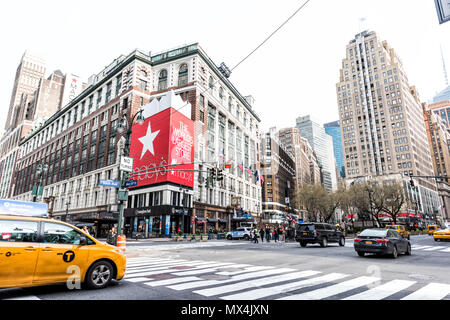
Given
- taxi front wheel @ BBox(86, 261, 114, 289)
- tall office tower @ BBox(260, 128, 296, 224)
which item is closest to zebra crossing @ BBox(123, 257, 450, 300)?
taxi front wheel @ BBox(86, 261, 114, 289)

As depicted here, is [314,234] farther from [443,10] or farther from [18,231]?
[18,231]

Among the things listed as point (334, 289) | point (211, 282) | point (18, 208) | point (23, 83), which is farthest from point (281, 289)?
point (23, 83)

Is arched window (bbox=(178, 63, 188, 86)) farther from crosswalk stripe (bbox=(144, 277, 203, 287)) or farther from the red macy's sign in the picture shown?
crosswalk stripe (bbox=(144, 277, 203, 287))

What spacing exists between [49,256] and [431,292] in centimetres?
868

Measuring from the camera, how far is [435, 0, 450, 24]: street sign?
22.7 feet

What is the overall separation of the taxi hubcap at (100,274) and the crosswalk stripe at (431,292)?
22.1 feet

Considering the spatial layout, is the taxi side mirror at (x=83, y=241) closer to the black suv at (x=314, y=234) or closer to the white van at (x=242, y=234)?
the black suv at (x=314, y=234)

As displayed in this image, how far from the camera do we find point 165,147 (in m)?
40.9

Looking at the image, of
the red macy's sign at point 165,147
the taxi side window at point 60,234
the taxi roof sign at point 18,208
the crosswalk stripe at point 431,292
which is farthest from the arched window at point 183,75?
the crosswalk stripe at point 431,292

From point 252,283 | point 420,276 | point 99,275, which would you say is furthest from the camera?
point 420,276

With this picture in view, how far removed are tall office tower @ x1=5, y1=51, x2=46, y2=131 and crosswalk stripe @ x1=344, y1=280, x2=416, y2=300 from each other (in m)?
152

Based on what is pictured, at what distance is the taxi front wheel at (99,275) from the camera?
620 centimetres
